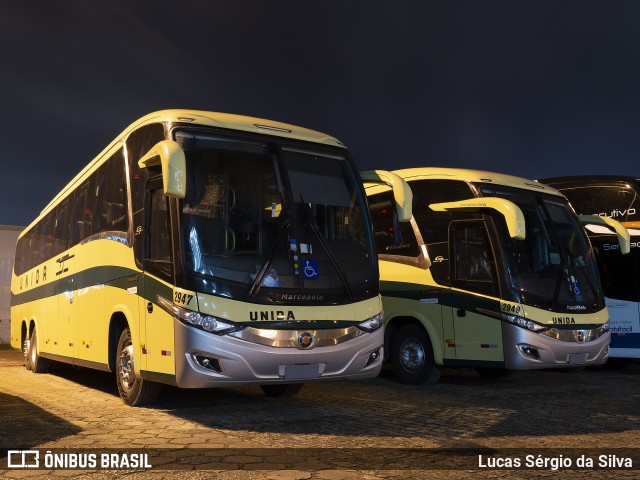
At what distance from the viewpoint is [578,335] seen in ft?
34.1

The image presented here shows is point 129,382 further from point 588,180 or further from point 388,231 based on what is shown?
point 588,180

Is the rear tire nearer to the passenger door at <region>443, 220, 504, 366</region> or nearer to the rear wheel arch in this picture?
the rear wheel arch

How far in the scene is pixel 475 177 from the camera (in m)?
11.1

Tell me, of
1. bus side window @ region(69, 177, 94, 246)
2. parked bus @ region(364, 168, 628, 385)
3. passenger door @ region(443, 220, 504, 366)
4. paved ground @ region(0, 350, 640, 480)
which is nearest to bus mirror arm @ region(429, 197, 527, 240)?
parked bus @ region(364, 168, 628, 385)

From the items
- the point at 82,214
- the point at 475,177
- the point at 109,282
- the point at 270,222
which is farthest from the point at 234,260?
the point at 475,177

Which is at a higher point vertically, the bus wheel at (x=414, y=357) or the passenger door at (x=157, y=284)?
the passenger door at (x=157, y=284)

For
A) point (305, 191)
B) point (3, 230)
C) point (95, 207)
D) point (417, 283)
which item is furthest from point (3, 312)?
point (305, 191)

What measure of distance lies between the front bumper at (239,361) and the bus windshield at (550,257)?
4210 millimetres

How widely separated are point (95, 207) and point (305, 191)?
3929 millimetres

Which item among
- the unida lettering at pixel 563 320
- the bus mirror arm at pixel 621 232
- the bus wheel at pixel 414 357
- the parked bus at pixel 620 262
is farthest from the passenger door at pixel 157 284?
the parked bus at pixel 620 262

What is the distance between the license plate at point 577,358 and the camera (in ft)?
33.7

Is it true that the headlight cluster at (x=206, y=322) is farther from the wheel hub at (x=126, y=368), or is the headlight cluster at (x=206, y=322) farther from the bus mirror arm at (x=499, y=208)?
the bus mirror arm at (x=499, y=208)

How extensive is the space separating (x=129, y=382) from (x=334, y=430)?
292 cm

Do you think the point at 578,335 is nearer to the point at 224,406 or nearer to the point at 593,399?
the point at 593,399
